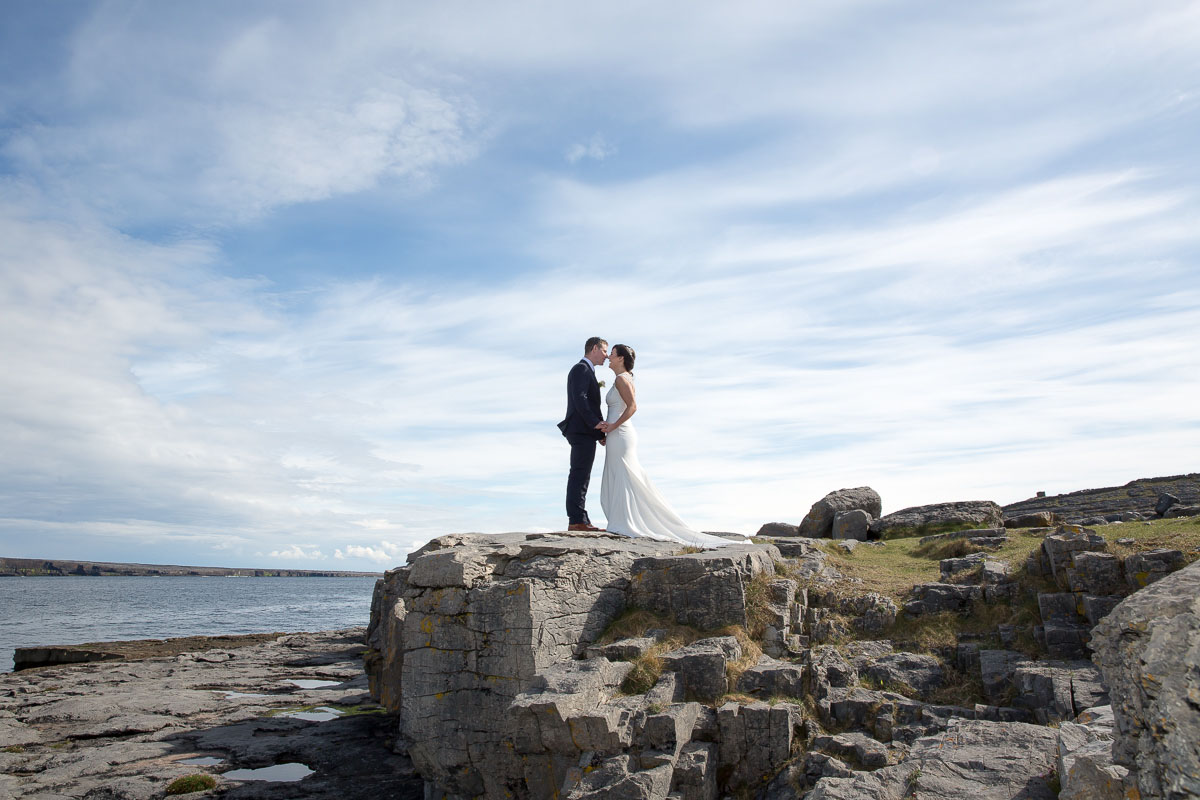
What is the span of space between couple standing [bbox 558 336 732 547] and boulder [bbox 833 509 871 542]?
11.0 m

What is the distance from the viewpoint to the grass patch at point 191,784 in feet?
51.0

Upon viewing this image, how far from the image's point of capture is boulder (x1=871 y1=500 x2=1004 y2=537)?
74.9 feet

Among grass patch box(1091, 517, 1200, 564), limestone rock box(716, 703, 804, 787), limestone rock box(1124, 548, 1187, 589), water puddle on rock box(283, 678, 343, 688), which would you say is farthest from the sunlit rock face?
water puddle on rock box(283, 678, 343, 688)

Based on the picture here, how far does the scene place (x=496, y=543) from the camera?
13578mm

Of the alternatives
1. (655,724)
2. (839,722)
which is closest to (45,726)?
(655,724)

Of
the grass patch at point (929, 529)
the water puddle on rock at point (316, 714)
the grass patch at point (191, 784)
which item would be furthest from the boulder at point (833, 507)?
the grass patch at point (191, 784)

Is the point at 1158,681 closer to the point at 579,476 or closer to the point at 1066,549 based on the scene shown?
the point at 1066,549

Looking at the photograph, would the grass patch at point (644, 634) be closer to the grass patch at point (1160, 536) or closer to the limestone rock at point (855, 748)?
the limestone rock at point (855, 748)

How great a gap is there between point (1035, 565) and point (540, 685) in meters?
8.20

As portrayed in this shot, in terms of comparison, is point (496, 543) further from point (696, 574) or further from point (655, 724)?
point (655, 724)

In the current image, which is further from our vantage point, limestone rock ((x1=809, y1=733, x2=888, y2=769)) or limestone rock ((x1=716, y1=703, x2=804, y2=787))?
limestone rock ((x1=716, y1=703, x2=804, y2=787))

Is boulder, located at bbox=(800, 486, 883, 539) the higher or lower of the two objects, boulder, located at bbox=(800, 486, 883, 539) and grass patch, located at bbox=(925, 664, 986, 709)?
the higher

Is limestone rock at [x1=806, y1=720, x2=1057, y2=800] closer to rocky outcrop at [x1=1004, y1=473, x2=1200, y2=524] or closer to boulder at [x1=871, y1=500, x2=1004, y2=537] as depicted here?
boulder at [x1=871, y1=500, x2=1004, y2=537]

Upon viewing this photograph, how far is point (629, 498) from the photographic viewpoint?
1508 cm
